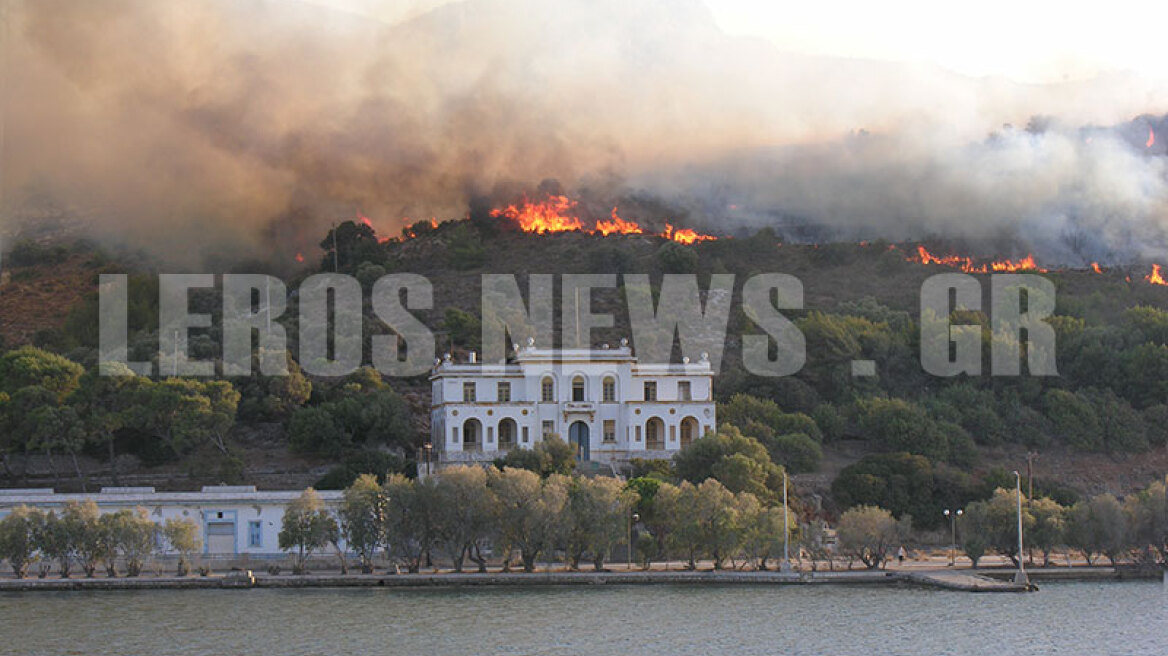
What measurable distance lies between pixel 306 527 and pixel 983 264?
2490 inches

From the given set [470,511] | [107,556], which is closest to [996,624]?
[470,511]

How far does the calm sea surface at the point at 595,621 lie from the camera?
158ft

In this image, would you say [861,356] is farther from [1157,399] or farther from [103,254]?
[103,254]

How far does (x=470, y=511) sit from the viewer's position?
61344mm

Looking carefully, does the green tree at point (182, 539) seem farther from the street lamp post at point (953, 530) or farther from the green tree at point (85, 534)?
the street lamp post at point (953, 530)

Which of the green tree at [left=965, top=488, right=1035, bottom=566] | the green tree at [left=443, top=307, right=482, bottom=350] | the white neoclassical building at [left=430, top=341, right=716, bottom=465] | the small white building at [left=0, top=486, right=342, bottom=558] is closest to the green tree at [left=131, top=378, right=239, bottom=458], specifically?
the small white building at [left=0, top=486, right=342, bottom=558]

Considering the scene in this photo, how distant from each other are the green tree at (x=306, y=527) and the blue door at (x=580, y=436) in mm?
16246

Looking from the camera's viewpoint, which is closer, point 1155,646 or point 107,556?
point 1155,646

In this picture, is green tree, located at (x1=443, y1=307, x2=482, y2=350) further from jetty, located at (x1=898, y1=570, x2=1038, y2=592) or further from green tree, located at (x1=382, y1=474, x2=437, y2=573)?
jetty, located at (x1=898, y1=570, x2=1038, y2=592)

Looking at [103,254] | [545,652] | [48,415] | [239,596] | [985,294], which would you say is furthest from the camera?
[103,254]

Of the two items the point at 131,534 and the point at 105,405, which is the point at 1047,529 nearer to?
the point at 131,534

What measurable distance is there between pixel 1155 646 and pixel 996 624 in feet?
16.7

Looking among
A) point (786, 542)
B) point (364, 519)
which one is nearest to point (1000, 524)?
point (786, 542)

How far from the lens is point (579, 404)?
7794 cm
